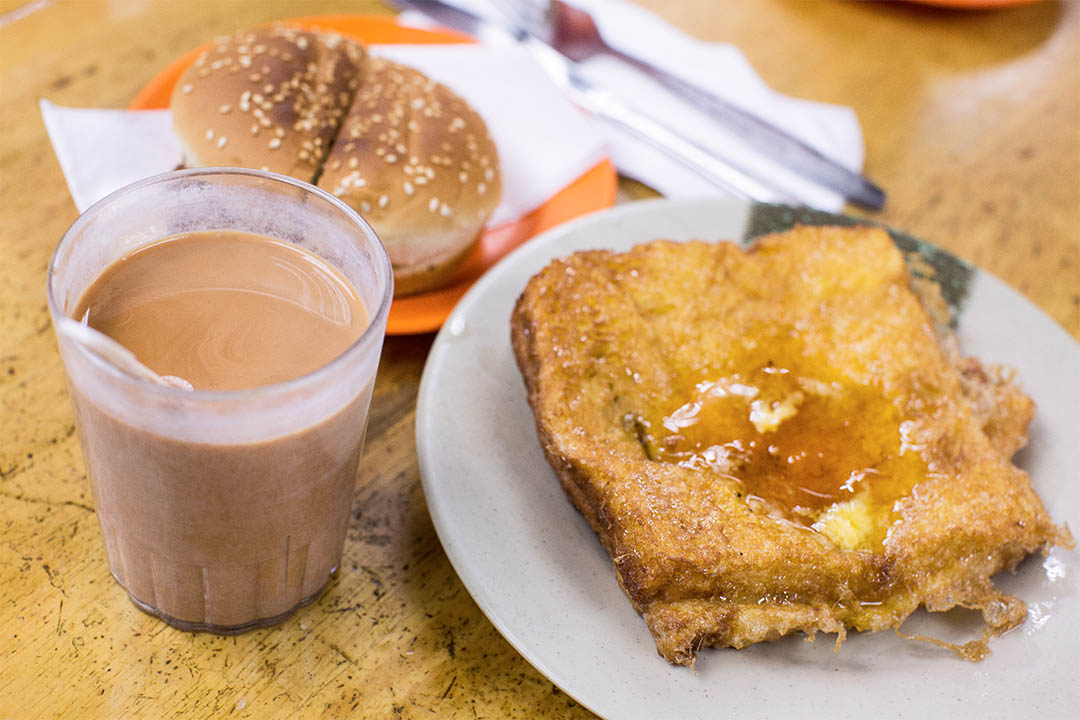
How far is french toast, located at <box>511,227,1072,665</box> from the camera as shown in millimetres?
1497

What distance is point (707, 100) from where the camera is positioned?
273cm

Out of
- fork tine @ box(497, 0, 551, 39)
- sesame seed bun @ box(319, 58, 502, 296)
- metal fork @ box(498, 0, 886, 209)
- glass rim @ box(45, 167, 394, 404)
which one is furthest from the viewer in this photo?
fork tine @ box(497, 0, 551, 39)

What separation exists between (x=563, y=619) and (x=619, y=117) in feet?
5.23

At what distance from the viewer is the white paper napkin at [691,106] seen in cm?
262

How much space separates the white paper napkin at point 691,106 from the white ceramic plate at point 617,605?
2.84 feet

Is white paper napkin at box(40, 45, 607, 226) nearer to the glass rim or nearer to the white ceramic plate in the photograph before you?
the white ceramic plate

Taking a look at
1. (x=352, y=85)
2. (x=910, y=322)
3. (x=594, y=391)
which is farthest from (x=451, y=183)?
(x=910, y=322)

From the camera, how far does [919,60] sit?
10.4ft

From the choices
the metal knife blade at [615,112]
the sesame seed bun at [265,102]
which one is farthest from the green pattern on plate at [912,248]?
the sesame seed bun at [265,102]

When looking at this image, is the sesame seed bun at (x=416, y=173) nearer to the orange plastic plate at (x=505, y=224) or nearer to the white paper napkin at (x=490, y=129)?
the orange plastic plate at (x=505, y=224)

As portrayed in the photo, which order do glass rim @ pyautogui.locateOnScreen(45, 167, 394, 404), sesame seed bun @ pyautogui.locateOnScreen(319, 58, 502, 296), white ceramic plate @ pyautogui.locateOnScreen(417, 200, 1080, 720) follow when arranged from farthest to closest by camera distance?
sesame seed bun @ pyautogui.locateOnScreen(319, 58, 502, 296) → white ceramic plate @ pyautogui.locateOnScreen(417, 200, 1080, 720) → glass rim @ pyautogui.locateOnScreen(45, 167, 394, 404)

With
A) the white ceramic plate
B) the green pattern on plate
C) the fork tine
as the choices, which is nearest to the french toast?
the white ceramic plate

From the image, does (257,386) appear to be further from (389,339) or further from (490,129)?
(490,129)

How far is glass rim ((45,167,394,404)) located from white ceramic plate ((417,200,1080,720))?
41 centimetres
